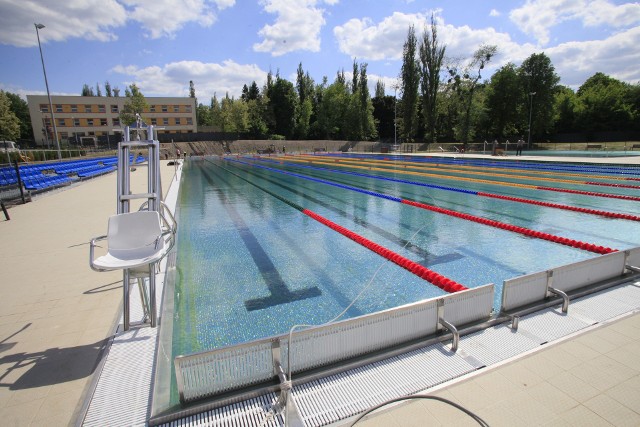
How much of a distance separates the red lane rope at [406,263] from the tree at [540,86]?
122 feet

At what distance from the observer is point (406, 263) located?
4176mm

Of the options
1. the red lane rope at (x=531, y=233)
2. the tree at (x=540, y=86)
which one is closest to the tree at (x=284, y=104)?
the tree at (x=540, y=86)

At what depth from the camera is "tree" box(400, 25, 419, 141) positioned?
36.7 m

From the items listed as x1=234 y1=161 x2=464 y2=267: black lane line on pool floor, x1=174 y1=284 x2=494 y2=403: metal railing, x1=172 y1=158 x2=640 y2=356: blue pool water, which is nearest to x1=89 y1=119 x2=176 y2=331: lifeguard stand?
x1=172 y1=158 x2=640 y2=356: blue pool water

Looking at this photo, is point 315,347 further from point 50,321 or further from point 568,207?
point 568,207

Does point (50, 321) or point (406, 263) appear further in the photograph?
point (406, 263)

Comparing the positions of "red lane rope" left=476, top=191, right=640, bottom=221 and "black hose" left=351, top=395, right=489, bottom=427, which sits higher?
"black hose" left=351, top=395, right=489, bottom=427

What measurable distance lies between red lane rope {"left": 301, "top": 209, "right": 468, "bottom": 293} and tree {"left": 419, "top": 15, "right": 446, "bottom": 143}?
35.3 meters

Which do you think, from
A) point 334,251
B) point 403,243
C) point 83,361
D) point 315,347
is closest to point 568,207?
point 403,243

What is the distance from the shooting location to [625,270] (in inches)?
124

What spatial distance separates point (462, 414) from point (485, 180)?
37.9 feet

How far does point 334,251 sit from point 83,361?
326 centimetres

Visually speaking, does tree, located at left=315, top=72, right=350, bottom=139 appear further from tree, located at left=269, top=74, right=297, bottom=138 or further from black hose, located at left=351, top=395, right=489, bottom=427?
black hose, located at left=351, top=395, right=489, bottom=427

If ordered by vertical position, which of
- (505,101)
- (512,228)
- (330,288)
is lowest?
(330,288)
